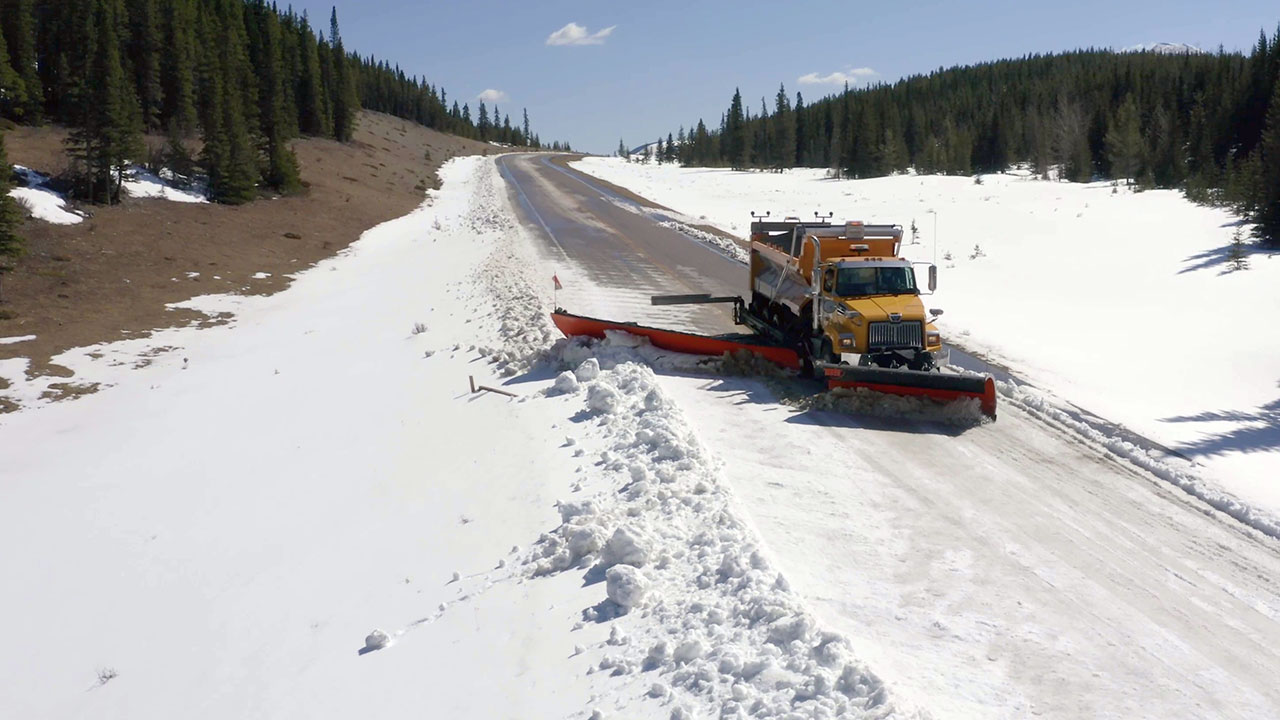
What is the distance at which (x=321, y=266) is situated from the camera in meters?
34.2

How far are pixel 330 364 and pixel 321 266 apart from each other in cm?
1571

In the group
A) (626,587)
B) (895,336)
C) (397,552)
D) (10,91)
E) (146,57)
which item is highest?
(146,57)

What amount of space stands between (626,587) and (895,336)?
7.15 meters

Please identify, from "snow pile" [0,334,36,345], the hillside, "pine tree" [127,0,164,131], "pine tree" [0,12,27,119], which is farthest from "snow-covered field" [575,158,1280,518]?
"pine tree" [0,12,27,119]

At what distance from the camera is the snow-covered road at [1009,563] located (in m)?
6.35

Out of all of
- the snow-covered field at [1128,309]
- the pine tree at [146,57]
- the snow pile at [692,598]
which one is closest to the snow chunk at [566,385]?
the snow pile at [692,598]

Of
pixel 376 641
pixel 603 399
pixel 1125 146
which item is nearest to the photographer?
pixel 376 641

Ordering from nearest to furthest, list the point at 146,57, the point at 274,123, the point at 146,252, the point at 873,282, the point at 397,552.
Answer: the point at 397,552, the point at 873,282, the point at 146,252, the point at 274,123, the point at 146,57

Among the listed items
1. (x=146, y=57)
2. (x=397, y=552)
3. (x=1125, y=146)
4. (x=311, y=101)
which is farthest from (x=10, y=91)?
(x=1125, y=146)

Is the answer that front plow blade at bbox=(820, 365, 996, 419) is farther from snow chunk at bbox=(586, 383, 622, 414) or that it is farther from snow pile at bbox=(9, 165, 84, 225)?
snow pile at bbox=(9, 165, 84, 225)

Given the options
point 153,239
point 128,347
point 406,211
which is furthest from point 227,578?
point 406,211

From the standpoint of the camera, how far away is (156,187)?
39156 mm

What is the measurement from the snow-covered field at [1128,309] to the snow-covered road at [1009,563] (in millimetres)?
1692

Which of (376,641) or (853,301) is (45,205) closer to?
(853,301)
